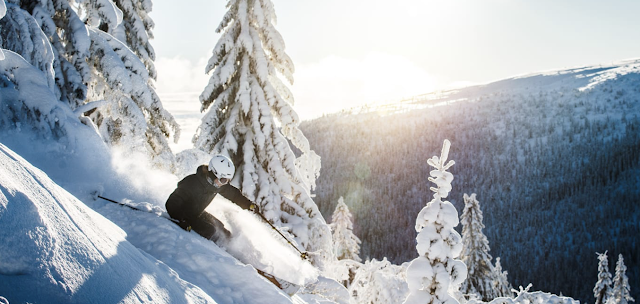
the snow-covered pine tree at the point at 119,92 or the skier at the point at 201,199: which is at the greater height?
the snow-covered pine tree at the point at 119,92

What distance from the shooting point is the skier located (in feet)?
20.6

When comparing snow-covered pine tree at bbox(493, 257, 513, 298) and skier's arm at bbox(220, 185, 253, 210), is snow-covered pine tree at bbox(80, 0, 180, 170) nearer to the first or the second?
skier's arm at bbox(220, 185, 253, 210)

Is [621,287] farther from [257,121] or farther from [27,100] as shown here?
[27,100]

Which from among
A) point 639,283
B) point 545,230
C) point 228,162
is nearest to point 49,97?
point 228,162

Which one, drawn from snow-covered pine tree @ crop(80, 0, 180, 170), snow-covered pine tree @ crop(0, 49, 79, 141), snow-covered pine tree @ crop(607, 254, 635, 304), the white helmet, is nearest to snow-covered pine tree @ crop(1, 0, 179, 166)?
Result: snow-covered pine tree @ crop(80, 0, 180, 170)

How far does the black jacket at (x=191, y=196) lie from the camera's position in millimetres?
6297

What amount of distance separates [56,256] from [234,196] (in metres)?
4.34

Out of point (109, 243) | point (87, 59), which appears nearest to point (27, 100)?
point (87, 59)

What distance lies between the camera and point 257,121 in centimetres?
1234

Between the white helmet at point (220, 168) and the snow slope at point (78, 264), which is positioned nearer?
the snow slope at point (78, 264)

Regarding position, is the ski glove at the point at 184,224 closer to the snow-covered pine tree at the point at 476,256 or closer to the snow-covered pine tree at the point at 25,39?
the snow-covered pine tree at the point at 25,39

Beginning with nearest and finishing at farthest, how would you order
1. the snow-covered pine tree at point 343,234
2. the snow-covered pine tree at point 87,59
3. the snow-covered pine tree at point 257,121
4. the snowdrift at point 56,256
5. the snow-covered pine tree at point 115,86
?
1. the snowdrift at point 56,256
2. the snow-covered pine tree at point 87,59
3. the snow-covered pine tree at point 115,86
4. the snow-covered pine tree at point 257,121
5. the snow-covered pine tree at point 343,234

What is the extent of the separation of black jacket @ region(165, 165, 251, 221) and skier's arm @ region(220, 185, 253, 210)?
409mm

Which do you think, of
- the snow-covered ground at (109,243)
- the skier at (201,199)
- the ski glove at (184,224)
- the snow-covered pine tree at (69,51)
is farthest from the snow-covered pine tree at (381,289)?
the snow-covered pine tree at (69,51)
